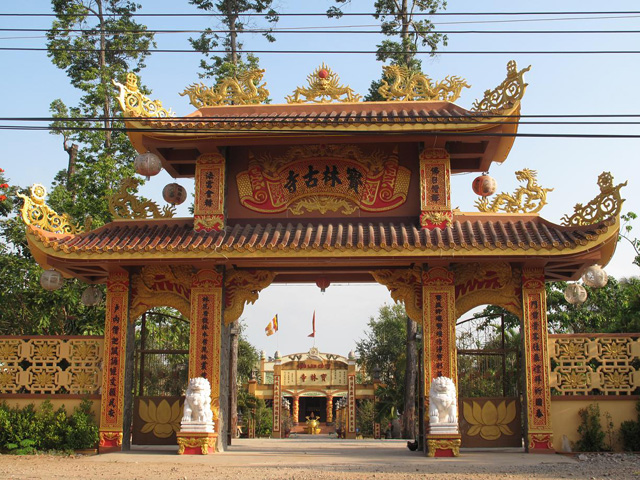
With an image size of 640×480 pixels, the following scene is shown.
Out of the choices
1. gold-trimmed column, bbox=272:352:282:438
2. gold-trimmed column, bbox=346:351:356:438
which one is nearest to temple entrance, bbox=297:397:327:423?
gold-trimmed column, bbox=272:352:282:438

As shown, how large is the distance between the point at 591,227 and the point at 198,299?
616 centimetres

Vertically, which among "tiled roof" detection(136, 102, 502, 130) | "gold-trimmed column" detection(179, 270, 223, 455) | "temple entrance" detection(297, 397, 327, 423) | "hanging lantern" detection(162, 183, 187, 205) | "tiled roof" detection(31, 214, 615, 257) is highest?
"tiled roof" detection(136, 102, 502, 130)

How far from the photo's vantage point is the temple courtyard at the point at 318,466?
8719 mm

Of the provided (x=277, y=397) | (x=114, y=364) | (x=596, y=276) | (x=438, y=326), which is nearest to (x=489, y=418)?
(x=438, y=326)

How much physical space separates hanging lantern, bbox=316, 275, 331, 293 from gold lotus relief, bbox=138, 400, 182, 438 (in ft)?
10.4

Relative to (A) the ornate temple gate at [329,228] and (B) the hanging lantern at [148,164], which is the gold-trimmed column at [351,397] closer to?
(A) the ornate temple gate at [329,228]

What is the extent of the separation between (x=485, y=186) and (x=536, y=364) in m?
3.09

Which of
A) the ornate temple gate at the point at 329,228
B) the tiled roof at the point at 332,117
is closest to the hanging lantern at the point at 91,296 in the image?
the ornate temple gate at the point at 329,228

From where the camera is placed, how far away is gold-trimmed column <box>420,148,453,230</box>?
37.9 feet

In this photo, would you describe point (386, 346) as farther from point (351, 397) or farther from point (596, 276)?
point (596, 276)

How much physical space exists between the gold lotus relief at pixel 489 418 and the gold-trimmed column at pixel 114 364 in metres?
5.44

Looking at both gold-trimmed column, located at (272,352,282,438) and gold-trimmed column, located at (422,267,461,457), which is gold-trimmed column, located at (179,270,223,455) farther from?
gold-trimmed column, located at (272,352,282,438)

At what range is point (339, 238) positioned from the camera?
436 inches

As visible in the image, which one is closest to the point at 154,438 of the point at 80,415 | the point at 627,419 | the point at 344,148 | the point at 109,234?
the point at 80,415
